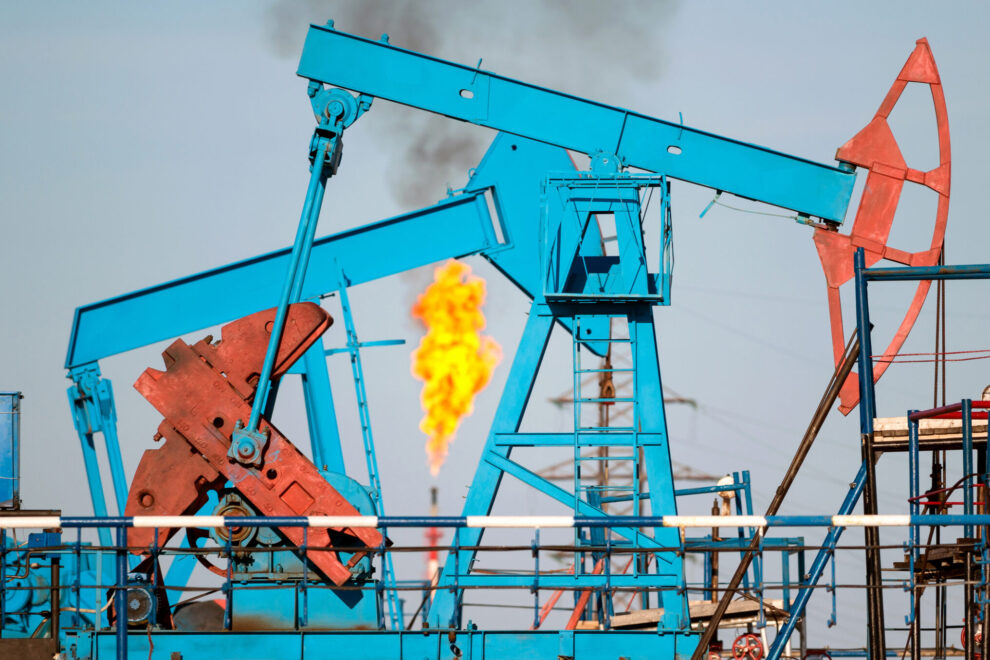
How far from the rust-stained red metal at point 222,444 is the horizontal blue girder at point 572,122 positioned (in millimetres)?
2678

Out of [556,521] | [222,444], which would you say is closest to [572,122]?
[222,444]

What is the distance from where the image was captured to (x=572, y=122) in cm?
1449

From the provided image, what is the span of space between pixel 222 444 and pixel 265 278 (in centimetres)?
259

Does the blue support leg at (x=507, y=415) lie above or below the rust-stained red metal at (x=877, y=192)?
below

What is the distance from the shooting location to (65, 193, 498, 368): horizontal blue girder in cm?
1570

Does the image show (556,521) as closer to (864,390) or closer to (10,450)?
(864,390)

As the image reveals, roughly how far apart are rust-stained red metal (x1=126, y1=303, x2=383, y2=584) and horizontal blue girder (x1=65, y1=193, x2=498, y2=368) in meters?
1.81

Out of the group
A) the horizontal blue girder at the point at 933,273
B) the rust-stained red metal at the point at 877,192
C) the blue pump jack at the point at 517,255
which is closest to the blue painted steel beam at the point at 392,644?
the blue pump jack at the point at 517,255

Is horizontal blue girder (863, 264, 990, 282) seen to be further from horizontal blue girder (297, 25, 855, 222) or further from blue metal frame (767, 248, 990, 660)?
horizontal blue girder (297, 25, 855, 222)

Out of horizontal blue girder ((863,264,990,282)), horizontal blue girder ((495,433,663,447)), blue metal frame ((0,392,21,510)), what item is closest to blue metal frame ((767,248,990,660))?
horizontal blue girder ((863,264,990,282))

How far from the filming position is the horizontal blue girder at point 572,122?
14398 millimetres

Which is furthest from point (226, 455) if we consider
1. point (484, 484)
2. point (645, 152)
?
point (645, 152)

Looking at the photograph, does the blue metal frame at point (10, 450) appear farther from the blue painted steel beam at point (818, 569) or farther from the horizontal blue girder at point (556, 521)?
the blue painted steel beam at point (818, 569)

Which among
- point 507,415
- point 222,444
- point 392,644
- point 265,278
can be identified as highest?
point 265,278
